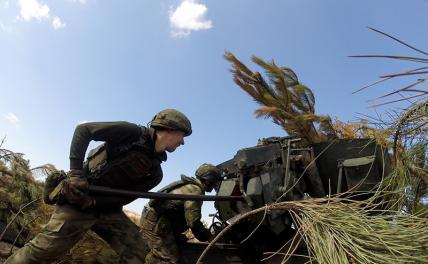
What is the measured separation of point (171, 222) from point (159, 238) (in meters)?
0.26

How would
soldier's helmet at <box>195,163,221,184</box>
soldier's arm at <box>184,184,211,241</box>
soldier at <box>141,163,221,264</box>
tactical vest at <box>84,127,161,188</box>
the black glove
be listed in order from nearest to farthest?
the black glove
tactical vest at <box>84,127,161,188</box>
soldier's arm at <box>184,184,211,241</box>
soldier at <box>141,163,221,264</box>
soldier's helmet at <box>195,163,221,184</box>

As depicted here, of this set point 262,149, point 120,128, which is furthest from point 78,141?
point 262,149

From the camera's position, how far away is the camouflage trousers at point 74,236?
3578mm

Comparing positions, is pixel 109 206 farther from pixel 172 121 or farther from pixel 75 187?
pixel 172 121

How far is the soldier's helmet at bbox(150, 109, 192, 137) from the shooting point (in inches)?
152

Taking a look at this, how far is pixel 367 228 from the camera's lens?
2393mm

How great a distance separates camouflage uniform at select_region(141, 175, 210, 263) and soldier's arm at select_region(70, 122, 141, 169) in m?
1.42

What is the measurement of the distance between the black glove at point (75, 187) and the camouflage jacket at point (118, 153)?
0.06m

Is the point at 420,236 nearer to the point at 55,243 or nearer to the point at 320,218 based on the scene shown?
the point at 320,218

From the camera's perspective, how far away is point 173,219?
17.5ft

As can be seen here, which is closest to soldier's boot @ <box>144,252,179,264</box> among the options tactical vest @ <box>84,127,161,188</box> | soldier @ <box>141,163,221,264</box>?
soldier @ <box>141,163,221,264</box>

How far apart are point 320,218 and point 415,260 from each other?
0.54 meters

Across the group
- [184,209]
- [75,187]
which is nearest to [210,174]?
[184,209]

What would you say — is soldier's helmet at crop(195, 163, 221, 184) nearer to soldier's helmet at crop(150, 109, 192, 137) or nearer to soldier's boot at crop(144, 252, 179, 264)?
soldier's boot at crop(144, 252, 179, 264)
